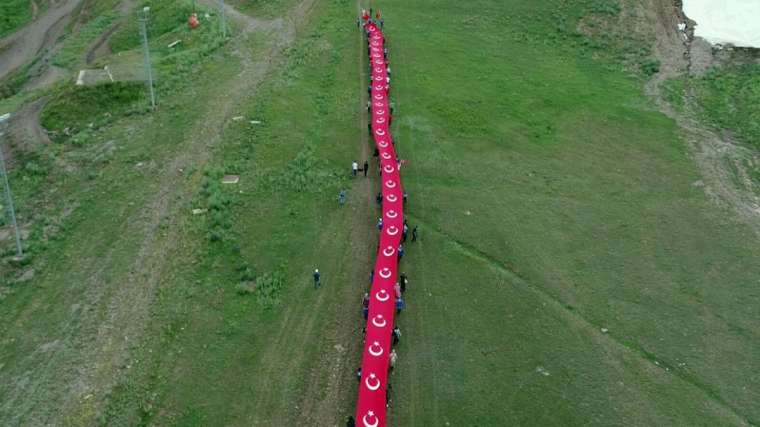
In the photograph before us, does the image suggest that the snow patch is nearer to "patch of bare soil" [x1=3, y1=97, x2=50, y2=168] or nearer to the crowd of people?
the crowd of people

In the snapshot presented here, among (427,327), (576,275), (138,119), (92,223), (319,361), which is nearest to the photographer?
(319,361)

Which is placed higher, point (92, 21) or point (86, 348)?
point (92, 21)

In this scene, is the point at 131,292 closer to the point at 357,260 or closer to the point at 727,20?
the point at 357,260

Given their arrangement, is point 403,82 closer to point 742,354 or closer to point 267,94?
point 267,94

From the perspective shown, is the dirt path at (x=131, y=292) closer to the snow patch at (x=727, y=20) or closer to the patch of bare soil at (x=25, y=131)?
the patch of bare soil at (x=25, y=131)

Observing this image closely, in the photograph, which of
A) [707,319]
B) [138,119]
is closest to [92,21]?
[138,119]

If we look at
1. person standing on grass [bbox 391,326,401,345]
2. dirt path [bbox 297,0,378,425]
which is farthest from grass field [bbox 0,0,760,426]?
person standing on grass [bbox 391,326,401,345]

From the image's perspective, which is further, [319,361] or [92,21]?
[92,21]
